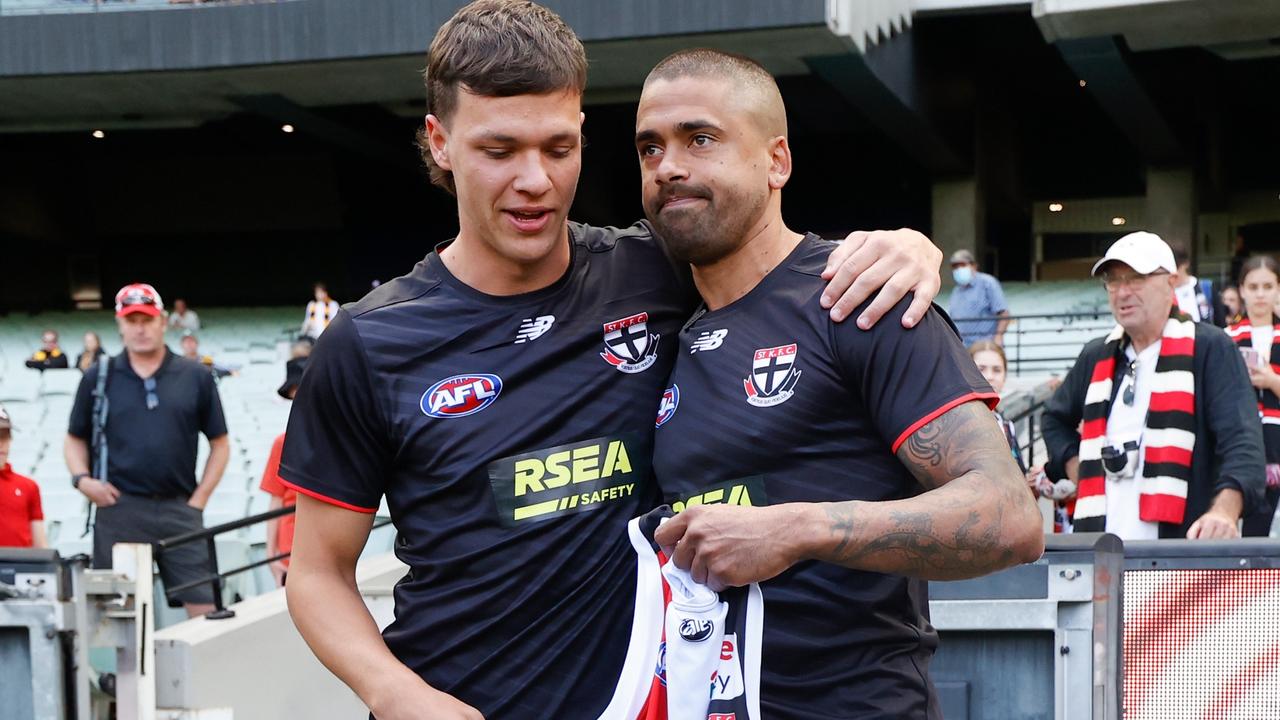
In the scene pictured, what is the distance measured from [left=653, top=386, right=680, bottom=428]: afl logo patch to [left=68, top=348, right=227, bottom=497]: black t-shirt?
527 centimetres

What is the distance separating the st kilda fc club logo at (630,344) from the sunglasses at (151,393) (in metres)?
5.28

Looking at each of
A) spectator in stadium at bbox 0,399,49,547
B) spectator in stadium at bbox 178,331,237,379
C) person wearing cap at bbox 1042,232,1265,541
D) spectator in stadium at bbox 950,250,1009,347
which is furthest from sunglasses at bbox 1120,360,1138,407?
spectator in stadium at bbox 178,331,237,379

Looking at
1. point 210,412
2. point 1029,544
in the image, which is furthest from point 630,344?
point 210,412

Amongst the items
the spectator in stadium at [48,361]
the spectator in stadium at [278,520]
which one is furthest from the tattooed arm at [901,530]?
the spectator in stadium at [48,361]

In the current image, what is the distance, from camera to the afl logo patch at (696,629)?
A: 2.03 metres

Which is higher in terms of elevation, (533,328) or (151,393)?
(151,393)

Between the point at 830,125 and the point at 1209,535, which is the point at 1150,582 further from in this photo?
the point at 830,125

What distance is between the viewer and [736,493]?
2125 mm

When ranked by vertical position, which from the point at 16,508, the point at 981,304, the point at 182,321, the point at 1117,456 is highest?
the point at 182,321

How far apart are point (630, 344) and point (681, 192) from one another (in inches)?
11.6

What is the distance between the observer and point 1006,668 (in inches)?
138

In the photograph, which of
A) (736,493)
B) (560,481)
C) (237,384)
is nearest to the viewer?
(736,493)

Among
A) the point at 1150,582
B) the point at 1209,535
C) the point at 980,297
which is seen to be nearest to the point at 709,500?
the point at 1150,582

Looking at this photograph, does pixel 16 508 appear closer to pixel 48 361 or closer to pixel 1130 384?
pixel 1130 384
